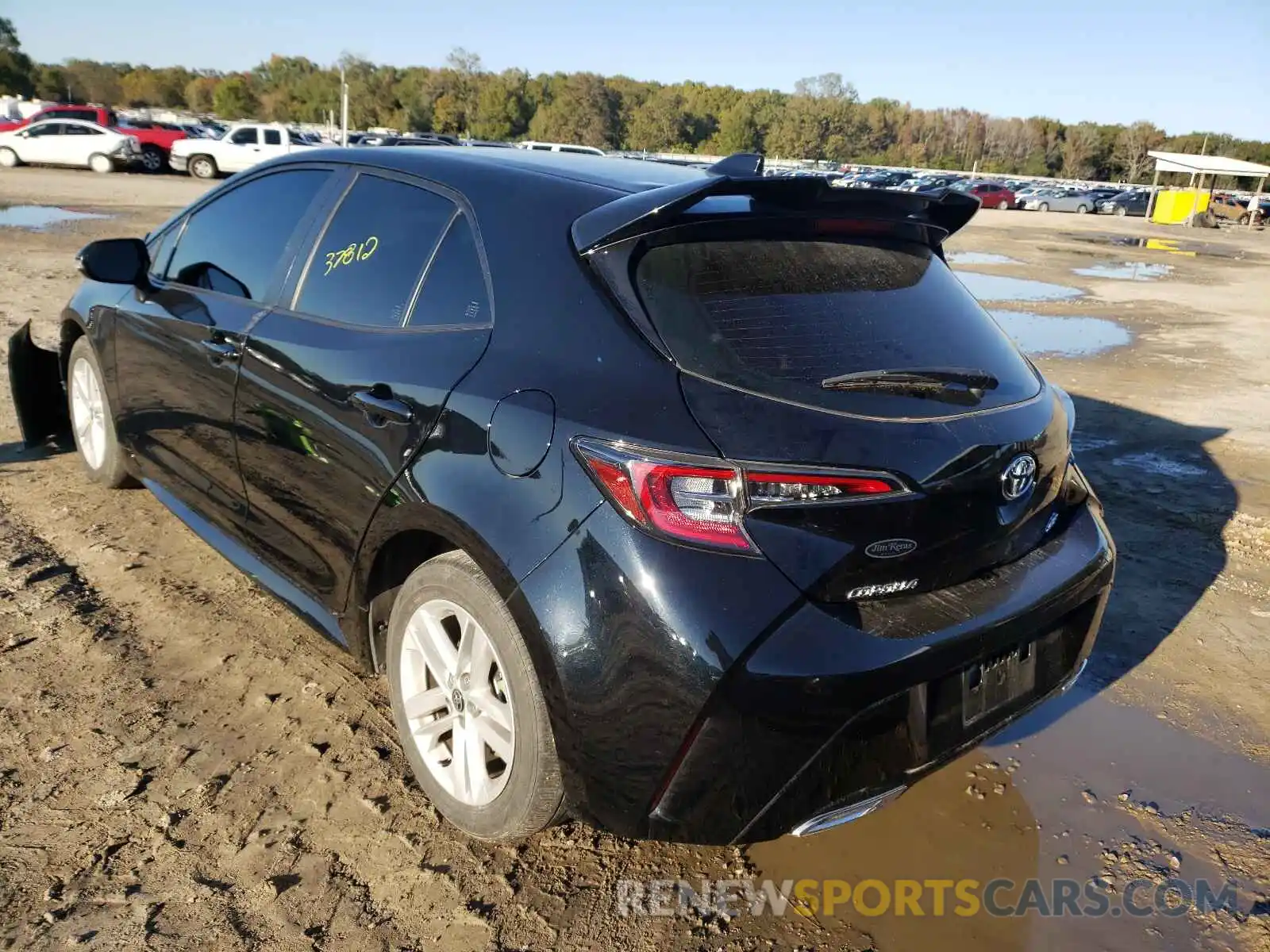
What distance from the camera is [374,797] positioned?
105 inches

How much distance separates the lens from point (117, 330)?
13.0 feet

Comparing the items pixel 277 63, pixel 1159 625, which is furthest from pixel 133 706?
pixel 277 63

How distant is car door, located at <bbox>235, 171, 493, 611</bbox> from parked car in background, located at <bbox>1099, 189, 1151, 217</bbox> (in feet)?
167

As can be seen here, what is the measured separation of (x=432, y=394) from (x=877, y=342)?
3.72 feet

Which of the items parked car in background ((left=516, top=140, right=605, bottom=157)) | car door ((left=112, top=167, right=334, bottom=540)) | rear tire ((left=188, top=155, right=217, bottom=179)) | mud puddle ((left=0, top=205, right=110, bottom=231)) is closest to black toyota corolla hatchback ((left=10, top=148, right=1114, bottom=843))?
car door ((left=112, top=167, right=334, bottom=540))

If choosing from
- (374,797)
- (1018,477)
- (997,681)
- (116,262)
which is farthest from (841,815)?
(116,262)

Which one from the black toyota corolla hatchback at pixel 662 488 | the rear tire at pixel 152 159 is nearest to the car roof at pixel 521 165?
the black toyota corolla hatchback at pixel 662 488

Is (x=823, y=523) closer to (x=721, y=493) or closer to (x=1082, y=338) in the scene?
(x=721, y=493)

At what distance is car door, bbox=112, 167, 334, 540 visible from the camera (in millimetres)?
3221

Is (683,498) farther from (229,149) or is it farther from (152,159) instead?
(152,159)

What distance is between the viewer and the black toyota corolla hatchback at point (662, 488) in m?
1.96

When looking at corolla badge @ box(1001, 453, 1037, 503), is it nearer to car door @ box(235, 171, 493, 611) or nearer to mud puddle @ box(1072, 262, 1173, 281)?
car door @ box(235, 171, 493, 611)

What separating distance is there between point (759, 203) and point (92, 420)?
146 inches

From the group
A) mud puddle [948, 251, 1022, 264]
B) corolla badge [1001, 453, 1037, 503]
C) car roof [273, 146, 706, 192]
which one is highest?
car roof [273, 146, 706, 192]
